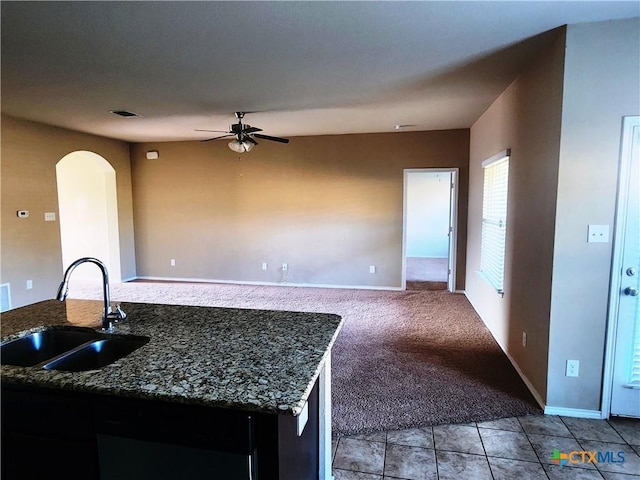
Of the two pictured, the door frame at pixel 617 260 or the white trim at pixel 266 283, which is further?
the white trim at pixel 266 283

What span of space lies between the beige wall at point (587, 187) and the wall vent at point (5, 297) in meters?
5.87

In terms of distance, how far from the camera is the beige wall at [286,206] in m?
5.89

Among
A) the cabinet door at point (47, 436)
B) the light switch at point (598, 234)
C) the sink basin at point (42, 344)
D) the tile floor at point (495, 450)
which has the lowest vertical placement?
the tile floor at point (495, 450)

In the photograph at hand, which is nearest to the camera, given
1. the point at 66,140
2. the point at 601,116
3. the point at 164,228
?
the point at 601,116

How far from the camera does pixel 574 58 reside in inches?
90.8

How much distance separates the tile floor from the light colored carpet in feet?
0.38

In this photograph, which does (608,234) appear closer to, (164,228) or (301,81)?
(301,81)

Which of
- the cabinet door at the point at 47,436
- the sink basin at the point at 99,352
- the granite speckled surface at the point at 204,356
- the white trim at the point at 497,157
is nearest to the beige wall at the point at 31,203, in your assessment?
the granite speckled surface at the point at 204,356

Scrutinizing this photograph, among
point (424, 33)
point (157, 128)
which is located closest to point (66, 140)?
point (157, 128)

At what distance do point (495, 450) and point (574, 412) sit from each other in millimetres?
755

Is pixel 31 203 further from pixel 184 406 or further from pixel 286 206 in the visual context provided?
pixel 184 406

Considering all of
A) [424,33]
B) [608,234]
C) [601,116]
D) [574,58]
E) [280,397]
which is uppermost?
[424,33]

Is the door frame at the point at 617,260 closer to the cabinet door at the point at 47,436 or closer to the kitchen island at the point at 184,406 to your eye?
the kitchen island at the point at 184,406

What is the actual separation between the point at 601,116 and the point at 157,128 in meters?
5.31
